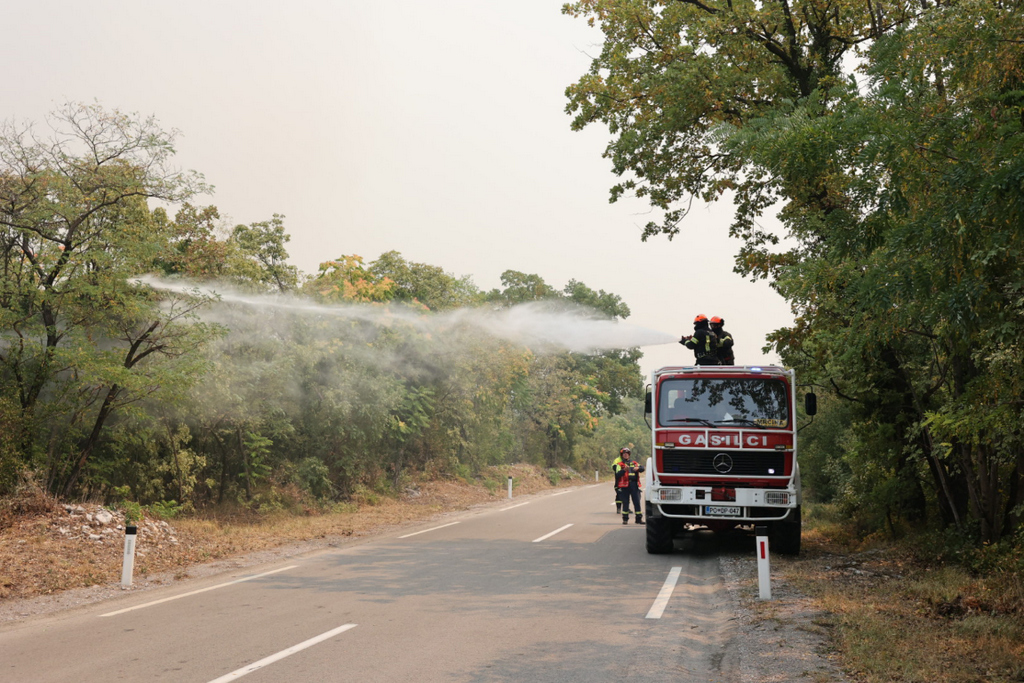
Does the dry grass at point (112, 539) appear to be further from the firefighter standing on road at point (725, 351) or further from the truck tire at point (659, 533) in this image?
the firefighter standing on road at point (725, 351)

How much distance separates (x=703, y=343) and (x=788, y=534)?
11.5 feet

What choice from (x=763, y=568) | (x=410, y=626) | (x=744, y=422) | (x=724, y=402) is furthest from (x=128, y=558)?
(x=744, y=422)

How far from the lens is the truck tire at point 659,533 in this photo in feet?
41.1

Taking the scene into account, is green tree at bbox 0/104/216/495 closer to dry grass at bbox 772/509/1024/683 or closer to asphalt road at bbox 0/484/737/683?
asphalt road at bbox 0/484/737/683

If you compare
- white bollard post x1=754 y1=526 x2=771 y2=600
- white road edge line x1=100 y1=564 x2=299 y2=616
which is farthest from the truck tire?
white road edge line x1=100 y1=564 x2=299 y2=616

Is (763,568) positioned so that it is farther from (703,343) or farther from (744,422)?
(703,343)

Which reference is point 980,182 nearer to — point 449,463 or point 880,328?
point 880,328

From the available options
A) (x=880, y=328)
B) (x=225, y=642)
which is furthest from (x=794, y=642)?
(x=225, y=642)

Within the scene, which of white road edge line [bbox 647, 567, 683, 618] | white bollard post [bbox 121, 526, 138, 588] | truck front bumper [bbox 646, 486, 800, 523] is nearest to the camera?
white road edge line [bbox 647, 567, 683, 618]

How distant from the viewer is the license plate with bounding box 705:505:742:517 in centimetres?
1161

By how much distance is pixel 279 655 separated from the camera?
6.41 m

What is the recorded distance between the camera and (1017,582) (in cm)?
782

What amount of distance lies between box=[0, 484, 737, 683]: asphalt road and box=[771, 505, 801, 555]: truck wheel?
1.08m

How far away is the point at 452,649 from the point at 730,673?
236 cm
